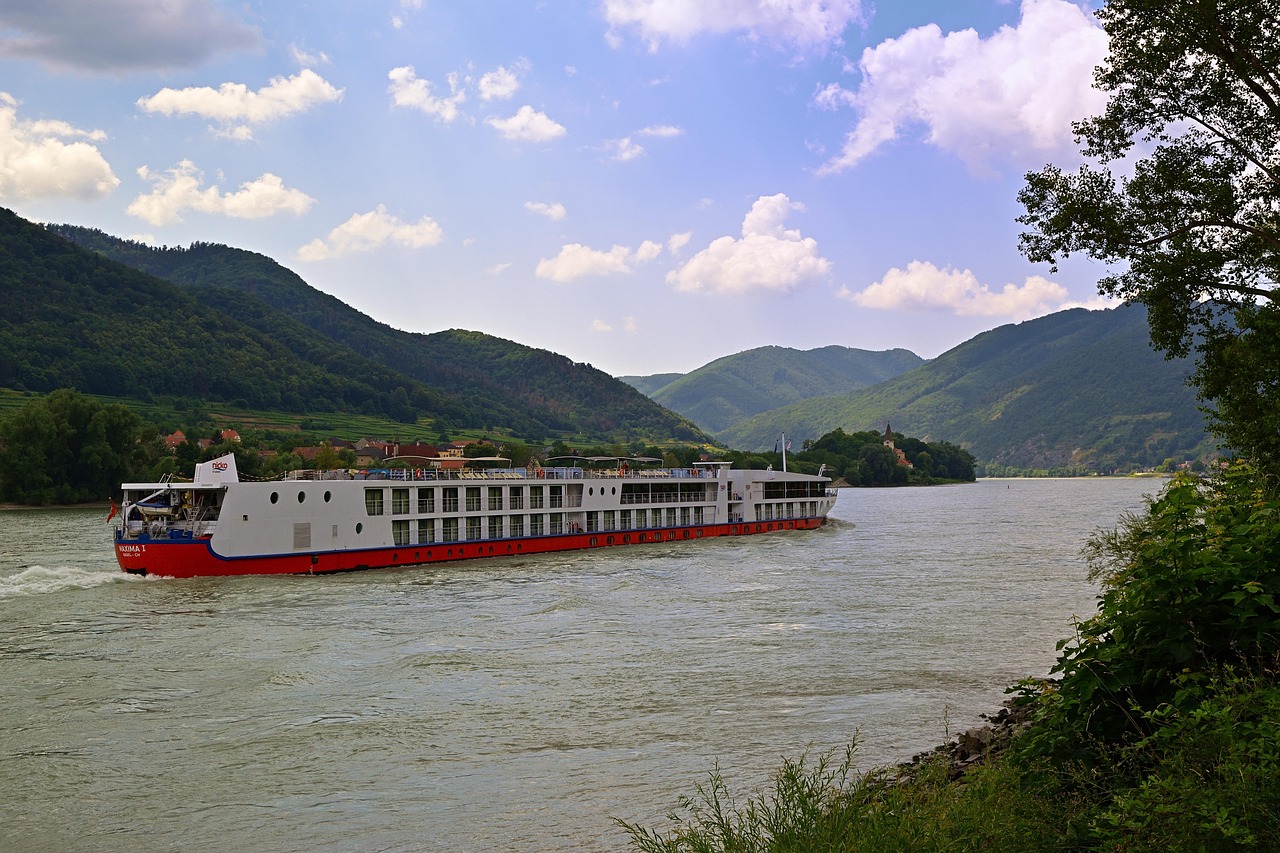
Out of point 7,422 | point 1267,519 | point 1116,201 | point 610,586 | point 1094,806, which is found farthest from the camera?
point 7,422

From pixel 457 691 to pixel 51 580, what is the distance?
25093 mm

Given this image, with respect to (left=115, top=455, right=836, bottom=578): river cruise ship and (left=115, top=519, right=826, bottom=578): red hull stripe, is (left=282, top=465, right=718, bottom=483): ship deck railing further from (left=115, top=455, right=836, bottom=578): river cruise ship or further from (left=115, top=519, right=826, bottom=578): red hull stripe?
(left=115, top=519, right=826, bottom=578): red hull stripe

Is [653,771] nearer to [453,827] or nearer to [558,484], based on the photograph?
[453,827]

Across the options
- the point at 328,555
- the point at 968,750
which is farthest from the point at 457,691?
the point at 328,555

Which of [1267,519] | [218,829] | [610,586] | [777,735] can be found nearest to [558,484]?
[610,586]

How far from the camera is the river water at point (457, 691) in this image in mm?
13227

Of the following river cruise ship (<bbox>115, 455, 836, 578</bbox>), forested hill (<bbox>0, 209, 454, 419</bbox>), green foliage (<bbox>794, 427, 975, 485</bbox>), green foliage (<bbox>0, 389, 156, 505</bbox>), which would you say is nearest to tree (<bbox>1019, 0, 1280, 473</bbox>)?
river cruise ship (<bbox>115, 455, 836, 578</bbox>)

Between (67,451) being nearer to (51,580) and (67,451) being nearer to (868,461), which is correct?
(51,580)

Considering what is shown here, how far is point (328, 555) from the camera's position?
40031 millimetres

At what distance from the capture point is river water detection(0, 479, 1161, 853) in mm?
13227

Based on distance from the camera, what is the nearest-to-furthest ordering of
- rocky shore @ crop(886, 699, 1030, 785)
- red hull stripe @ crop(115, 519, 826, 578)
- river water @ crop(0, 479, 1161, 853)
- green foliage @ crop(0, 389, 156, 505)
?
rocky shore @ crop(886, 699, 1030, 785) < river water @ crop(0, 479, 1161, 853) < red hull stripe @ crop(115, 519, 826, 578) < green foliage @ crop(0, 389, 156, 505)

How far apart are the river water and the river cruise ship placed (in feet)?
5.28

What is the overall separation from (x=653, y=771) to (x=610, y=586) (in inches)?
905

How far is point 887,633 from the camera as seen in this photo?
26.7m
